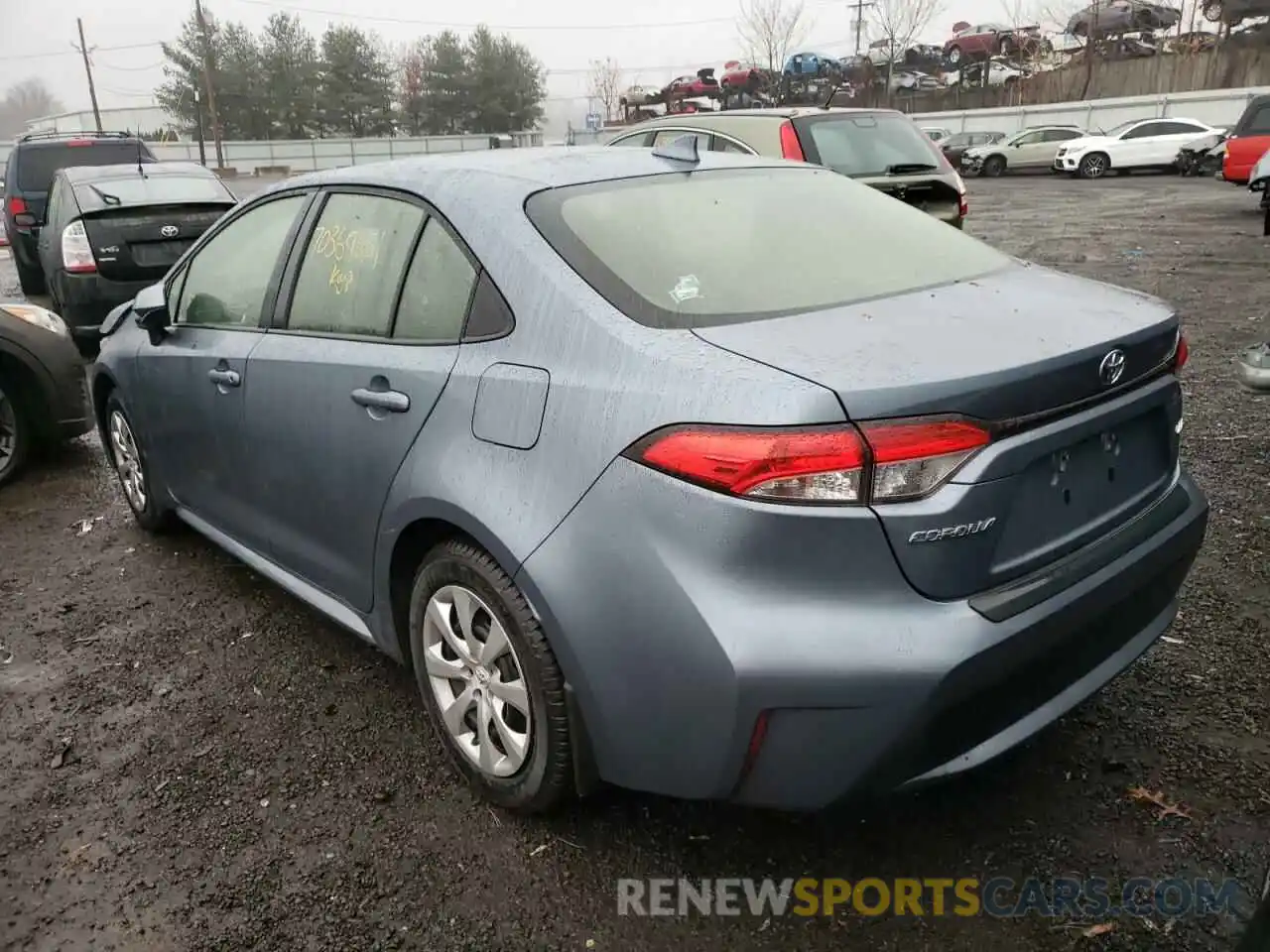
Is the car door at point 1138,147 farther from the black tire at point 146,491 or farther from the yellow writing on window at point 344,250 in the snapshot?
the yellow writing on window at point 344,250

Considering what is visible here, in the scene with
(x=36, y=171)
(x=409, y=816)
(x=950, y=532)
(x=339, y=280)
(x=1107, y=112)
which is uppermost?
(x=1107, y=112)

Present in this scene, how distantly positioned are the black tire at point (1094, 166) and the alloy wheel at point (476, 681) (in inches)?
1134

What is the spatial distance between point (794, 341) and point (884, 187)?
614 cm

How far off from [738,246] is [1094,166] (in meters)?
28.4

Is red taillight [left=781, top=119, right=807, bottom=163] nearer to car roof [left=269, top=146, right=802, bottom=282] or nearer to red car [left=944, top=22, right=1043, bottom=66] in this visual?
car roof [left=269, top=146, right=802, bottom=282]

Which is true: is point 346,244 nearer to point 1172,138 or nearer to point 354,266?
point 354,266

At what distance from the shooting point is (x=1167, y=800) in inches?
97.4

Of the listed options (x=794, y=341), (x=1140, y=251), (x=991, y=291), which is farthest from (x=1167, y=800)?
(x=1140, y=251)

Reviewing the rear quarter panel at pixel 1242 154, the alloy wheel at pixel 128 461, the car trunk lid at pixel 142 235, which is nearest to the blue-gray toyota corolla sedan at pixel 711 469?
the alloy wheel at pixel 128 461

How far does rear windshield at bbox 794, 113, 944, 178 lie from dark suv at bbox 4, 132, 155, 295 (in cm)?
763

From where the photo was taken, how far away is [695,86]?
4328 cm

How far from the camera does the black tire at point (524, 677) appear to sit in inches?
86.7

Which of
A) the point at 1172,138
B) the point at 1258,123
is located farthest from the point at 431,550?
the point at 1172,138

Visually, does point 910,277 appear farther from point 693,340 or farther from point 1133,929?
point 1133,929
